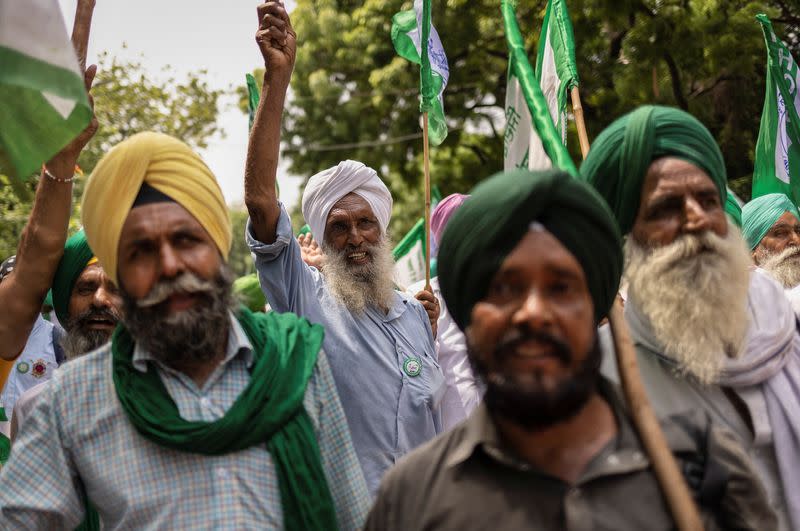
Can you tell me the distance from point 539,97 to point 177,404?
4.52 ft

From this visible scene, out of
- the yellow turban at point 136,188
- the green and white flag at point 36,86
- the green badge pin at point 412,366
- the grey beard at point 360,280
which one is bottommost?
the green badge pin at point 412,366

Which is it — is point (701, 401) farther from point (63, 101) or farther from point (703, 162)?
point (63, 101)

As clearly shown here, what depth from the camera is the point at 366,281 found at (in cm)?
460

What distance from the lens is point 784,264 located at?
6.29 m

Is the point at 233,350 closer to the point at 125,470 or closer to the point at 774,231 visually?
the point at 125,470

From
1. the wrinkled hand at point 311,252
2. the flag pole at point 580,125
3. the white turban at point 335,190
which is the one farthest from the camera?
the wrinkled hand at point 311,252

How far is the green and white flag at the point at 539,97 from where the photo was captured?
9.88 feet

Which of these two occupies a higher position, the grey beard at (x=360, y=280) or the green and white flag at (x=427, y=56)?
the green and white flag at (x=427, y=56)

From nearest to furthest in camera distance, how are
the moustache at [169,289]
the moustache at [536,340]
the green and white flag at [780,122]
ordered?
the moustache at [536,340] < the moustache at [169,289] < the green and white flag at [780,122]

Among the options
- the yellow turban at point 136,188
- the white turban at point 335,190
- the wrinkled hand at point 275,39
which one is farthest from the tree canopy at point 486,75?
the yellow turban at point 136,188

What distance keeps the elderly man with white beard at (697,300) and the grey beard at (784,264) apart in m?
3.10

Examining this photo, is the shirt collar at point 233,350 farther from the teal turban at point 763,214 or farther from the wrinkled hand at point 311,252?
the teal turban at point 763,214

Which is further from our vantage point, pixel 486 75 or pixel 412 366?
pixel 486 75

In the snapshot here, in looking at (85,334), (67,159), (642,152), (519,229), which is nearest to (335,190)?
(85,334)
